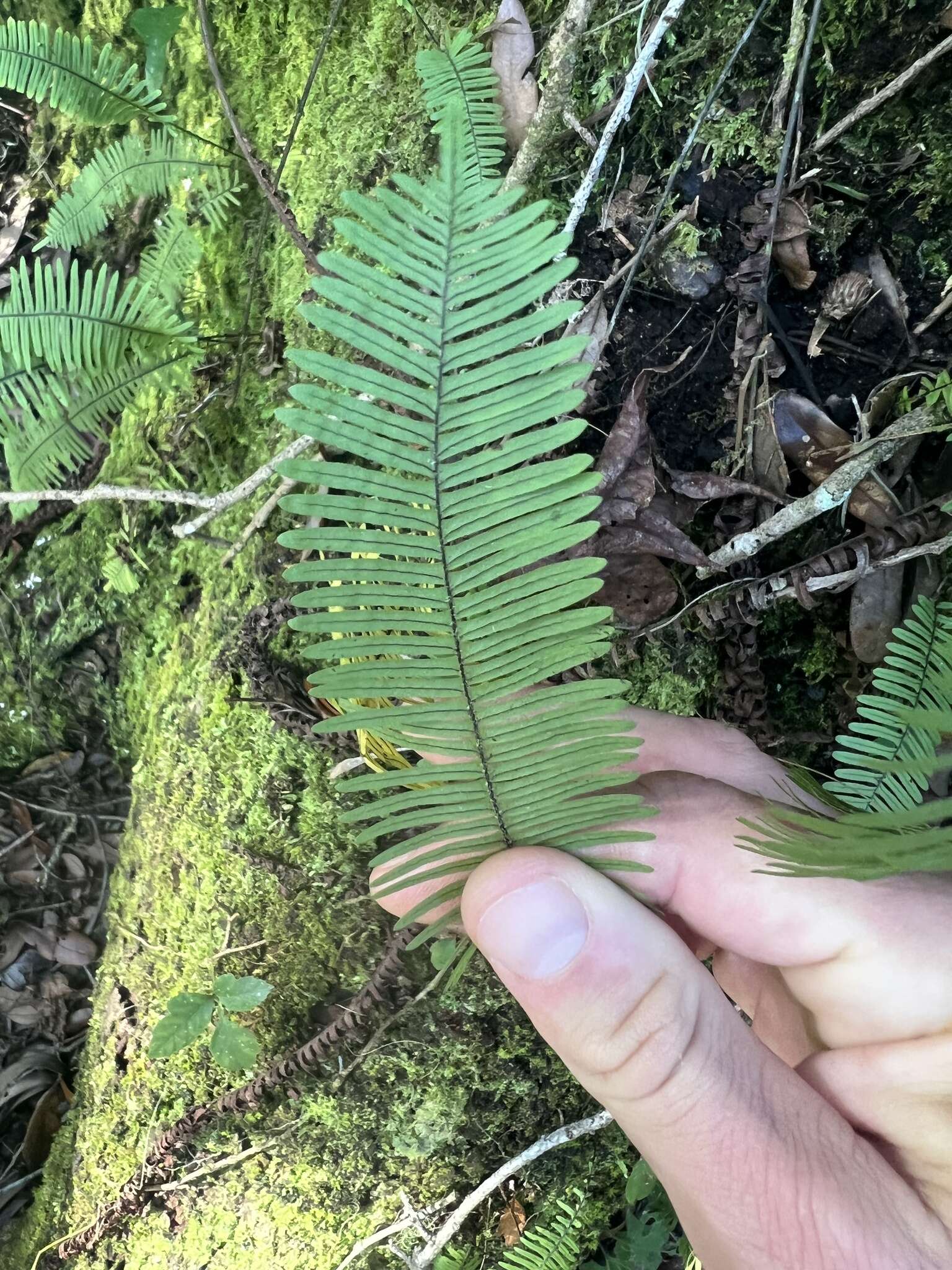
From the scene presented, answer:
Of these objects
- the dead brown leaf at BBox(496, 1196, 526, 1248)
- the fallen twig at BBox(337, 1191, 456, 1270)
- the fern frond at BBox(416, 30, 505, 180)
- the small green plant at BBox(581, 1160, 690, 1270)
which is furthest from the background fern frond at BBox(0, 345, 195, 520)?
the small green plant at BBox(581, 1160, 690, 1270)

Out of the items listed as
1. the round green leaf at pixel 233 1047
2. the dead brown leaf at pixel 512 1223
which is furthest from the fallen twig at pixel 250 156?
the dead brown leaf at pixel 512 1223

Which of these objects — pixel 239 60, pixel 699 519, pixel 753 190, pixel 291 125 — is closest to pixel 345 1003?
pixel 699 519

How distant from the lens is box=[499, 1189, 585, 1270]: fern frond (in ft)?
6.05

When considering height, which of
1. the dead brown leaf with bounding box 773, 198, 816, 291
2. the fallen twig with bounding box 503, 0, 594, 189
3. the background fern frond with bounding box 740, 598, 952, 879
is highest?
the fallen twig with bounding box 503, 0, 594, 189

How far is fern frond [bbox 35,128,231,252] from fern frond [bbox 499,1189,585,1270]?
9.55ft

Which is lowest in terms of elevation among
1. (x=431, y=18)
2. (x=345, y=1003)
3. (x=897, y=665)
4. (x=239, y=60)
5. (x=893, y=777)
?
(x=345, y=1003)

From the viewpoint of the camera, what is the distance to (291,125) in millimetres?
2080

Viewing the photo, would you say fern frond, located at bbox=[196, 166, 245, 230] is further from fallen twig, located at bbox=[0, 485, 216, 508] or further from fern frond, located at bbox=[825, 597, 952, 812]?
fern frond, located at bbox=[825, 597, 952, 812]

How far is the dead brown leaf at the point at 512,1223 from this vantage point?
1.92 m

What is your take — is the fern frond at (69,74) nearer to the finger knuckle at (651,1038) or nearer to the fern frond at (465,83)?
the fern frond at (465,83)

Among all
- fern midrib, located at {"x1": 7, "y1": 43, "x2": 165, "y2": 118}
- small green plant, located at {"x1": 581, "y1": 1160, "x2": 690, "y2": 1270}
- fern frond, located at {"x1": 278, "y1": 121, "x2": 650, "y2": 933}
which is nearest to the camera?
fern frond, located at {"x1": 278, "y1": 121, "x2": 650, "y2": 933}

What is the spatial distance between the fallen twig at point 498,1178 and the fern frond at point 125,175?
8.92 feet

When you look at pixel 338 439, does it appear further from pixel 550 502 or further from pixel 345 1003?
pixel 345 1003

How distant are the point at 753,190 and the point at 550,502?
1166mm
